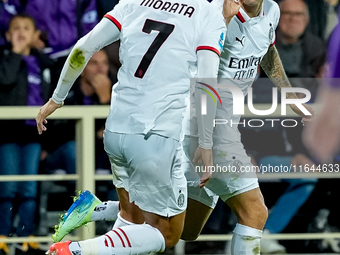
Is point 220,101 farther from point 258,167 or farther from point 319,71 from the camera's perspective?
point 319,71

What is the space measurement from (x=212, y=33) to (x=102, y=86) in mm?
1867

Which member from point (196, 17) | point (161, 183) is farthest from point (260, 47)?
point (161, 183)

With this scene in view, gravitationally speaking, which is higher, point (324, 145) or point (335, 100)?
point (335, 100)

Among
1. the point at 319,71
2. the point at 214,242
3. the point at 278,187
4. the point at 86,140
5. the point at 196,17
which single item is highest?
the point at 196,17

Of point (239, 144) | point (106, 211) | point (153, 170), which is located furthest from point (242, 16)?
point (106, 211)

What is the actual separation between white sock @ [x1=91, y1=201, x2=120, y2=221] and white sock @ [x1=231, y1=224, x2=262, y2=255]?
74cm

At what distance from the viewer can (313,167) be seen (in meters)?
5.29

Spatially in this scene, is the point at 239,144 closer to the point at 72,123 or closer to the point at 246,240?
the point at 246,240

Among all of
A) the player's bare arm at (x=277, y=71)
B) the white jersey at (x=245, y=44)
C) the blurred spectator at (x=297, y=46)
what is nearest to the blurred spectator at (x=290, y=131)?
the blurred spectator at (x=297, y=46)

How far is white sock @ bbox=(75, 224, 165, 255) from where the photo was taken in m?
3.41

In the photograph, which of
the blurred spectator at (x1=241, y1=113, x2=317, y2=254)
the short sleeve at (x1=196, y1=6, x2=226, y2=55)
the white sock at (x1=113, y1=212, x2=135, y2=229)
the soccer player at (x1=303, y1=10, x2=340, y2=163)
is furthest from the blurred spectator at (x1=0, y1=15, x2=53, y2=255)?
the soccer player at (x1=303, y1=10, x2=340, y2=163)

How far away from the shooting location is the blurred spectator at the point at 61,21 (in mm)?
5348

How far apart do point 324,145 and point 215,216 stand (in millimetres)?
1016

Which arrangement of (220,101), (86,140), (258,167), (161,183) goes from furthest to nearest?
(258,167) < (86,140) < (220,101) < (161,183)
